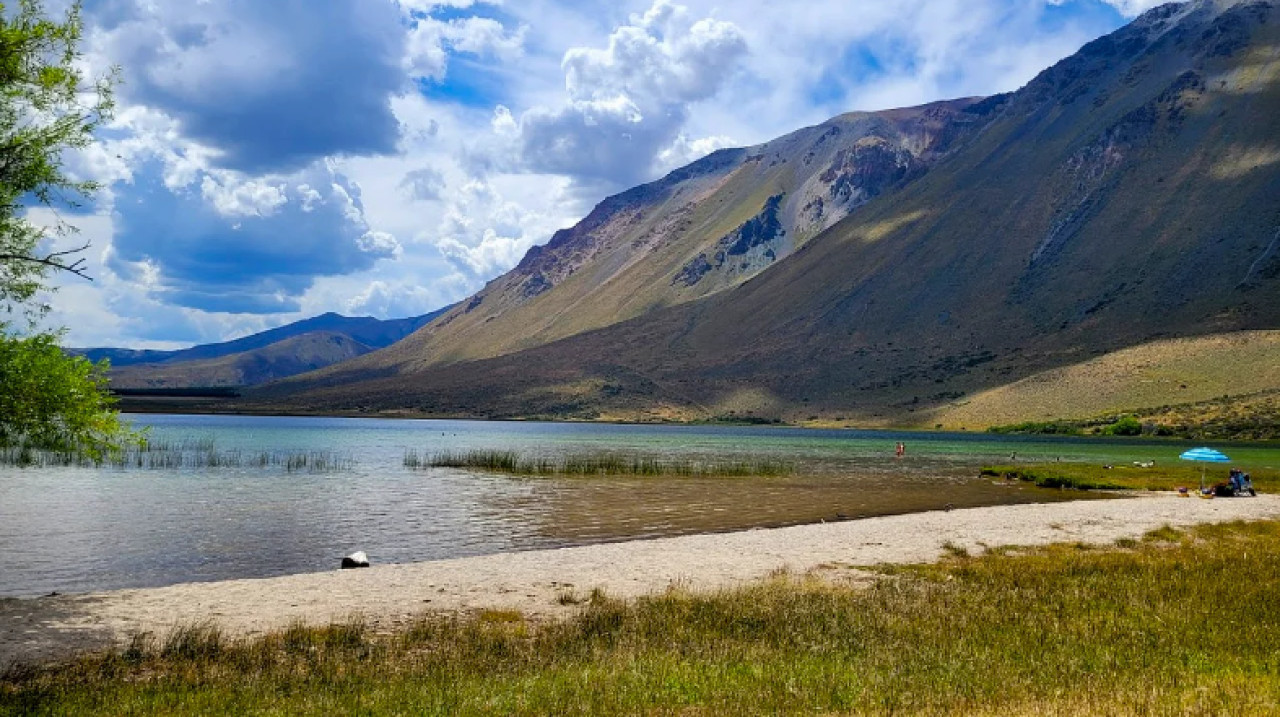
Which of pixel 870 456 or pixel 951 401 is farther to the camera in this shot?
pixel 951 401

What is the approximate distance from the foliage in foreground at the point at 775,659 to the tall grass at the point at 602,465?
146ft

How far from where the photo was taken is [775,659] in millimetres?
12711

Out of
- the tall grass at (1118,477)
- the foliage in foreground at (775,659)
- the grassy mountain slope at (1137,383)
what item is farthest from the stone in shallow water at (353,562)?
the grassy mountain slope at (1137,383)

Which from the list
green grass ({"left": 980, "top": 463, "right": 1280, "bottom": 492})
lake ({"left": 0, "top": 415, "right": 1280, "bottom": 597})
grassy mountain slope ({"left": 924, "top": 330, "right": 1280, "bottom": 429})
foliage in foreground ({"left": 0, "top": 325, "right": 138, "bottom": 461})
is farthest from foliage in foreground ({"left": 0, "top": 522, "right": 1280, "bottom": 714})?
grassy mountain slope ({"left": 924, "top": 330, "right": 1280, "bottom": 429})

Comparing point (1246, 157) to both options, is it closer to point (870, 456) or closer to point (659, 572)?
point (870, 456)

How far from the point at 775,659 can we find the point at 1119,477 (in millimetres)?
57476

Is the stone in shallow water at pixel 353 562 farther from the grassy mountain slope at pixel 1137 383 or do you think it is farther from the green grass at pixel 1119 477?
the grassy mountain slope at pixel 1137 383

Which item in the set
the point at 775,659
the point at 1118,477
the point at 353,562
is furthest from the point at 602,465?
the point at 775,659

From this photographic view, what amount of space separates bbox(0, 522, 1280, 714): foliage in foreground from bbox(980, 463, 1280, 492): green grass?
135ft

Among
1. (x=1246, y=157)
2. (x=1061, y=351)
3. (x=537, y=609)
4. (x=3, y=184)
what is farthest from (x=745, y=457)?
(x=1246, y=157)

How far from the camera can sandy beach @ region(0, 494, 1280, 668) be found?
56.5ft

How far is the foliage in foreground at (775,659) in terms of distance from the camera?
10266mm

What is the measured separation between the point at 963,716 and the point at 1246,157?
24187cm

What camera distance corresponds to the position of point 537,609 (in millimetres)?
18547
